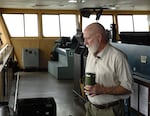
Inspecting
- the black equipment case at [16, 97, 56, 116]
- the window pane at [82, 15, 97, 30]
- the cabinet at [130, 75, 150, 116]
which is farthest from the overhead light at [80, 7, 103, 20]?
the cabinet at [130, 75, 150, 116]

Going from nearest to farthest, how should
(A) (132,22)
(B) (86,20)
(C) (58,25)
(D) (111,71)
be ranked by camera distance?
(D) (111,71)
(C) (58,25)
(B) (86,20)
(A) (132,22)

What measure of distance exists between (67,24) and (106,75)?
465 inches

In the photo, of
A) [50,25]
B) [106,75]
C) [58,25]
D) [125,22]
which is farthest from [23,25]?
[106,75]

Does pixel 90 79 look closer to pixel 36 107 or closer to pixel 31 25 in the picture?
pixel 36 107

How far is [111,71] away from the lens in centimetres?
240

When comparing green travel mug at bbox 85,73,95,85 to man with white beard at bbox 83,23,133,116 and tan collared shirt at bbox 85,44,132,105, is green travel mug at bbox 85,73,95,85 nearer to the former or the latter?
man with white beard at bbox 83,23,133,116

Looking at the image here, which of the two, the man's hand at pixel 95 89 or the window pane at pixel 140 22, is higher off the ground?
the window pane at pixel 140 22

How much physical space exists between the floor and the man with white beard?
3414 mm

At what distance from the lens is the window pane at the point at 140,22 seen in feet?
50.0

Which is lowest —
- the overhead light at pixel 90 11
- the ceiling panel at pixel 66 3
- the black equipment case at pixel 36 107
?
the black equipment case at pixel 36 107

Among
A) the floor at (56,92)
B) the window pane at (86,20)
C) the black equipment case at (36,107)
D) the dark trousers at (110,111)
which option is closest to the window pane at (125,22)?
the window pane at (86,20)

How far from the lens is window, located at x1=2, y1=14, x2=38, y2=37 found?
13.4 meters

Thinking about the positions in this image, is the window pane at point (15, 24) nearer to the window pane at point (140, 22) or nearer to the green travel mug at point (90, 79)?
the window pane at point (140, 22)

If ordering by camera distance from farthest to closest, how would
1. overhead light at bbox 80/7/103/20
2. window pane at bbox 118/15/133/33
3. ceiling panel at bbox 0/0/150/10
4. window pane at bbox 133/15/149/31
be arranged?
window pane at bbox 133/15/149/31 < window pane at bbox 118/15/133/33 < overhead light at bbox 80/7/103/20 < ceiling panel at bbox 0/0/150/10
